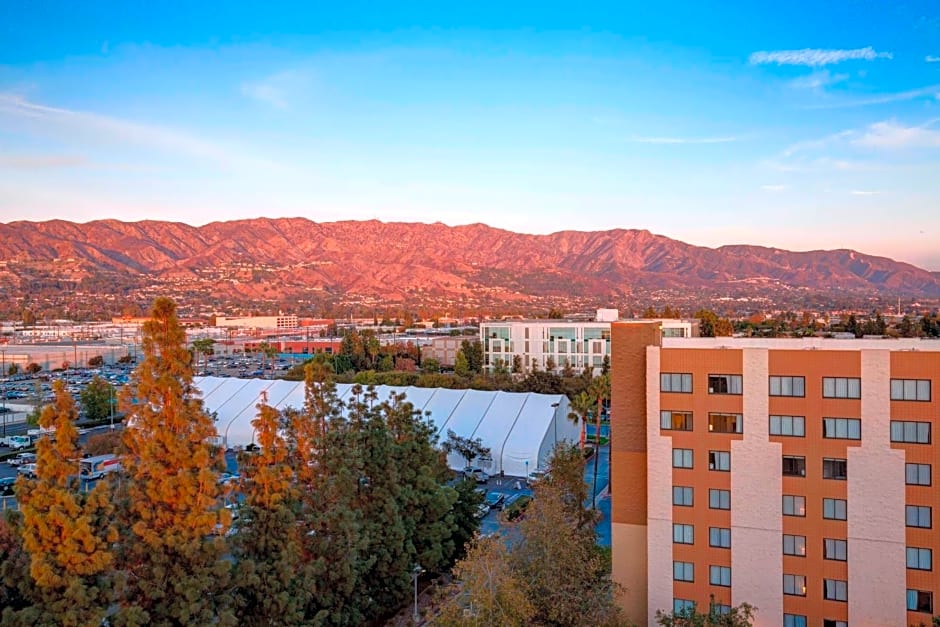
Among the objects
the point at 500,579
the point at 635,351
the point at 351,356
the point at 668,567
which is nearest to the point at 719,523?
the point at 668,567

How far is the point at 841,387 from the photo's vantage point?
2083cm

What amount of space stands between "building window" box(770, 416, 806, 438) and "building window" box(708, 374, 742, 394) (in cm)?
129

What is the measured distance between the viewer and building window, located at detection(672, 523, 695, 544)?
22.3 meters

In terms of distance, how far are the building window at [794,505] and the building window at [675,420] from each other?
3270 millimetres

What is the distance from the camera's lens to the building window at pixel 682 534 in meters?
22.3

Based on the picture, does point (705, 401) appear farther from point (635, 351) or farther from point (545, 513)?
point (545, 513)

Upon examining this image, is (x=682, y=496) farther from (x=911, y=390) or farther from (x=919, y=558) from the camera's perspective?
(x=911, y=390)

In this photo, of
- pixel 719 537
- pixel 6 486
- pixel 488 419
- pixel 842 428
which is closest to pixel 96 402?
pixel 6 486

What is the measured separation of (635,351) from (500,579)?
9.40 metres

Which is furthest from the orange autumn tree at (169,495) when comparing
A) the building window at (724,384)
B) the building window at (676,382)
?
the building window at (724,384)

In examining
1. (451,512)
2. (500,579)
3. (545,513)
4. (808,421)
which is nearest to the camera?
(500,579)

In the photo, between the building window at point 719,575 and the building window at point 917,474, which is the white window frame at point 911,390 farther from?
the building window at point 719,575

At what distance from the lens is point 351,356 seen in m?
80.5

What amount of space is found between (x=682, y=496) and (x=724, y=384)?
362 cm
